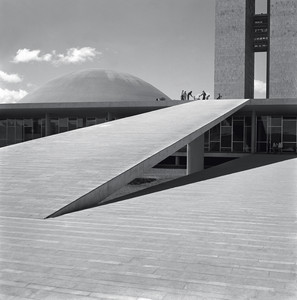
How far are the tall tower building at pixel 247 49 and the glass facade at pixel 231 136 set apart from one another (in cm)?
2140

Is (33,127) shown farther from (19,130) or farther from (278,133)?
(278,133)

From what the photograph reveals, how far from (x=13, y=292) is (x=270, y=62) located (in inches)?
1848

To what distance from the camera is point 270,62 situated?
46406mm

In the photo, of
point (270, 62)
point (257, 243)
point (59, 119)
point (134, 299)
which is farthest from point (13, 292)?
point (270, 62)

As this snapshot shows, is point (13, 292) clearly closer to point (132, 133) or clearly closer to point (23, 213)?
point (23, 213)

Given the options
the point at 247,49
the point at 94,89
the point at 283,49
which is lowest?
the point at 94,89

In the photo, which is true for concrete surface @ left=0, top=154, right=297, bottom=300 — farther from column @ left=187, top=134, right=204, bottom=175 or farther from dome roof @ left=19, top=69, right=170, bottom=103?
dome roof @ left=19, top=69, right=170, bottom=103

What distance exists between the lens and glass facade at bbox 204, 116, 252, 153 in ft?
86.9

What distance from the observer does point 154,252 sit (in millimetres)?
4414

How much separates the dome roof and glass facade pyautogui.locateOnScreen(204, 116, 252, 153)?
52.8 ft

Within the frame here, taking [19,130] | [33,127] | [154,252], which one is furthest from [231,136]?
[154,252]

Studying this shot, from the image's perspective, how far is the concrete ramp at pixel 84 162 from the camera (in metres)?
7.18

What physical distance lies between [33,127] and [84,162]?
2151 cm

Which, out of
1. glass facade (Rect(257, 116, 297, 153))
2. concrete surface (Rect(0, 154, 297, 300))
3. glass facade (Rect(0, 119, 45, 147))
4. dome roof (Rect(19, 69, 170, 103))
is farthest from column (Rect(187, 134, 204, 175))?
dome roof (Rect(19, 69, 170, 103))
